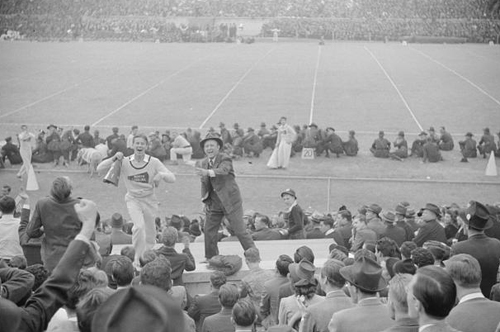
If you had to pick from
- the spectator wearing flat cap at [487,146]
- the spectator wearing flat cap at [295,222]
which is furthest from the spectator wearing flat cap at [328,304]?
the spectator wearing flat cap at [487,146]

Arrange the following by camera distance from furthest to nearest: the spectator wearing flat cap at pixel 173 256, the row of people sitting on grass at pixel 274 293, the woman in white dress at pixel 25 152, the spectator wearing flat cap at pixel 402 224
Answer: the woman in white dress at pixel 25 152 → the spectator wearing flat cap at pixel 402 224 → the spectator wearing flat cap at pixel 173 256 → the row of people sitting on grass at pixel 274 293

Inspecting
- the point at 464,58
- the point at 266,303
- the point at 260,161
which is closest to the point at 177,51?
the point at 464,58

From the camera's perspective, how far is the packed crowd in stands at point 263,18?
5584 cm

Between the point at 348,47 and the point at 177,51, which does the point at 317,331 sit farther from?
the point at 348,47

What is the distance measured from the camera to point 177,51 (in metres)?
47.2

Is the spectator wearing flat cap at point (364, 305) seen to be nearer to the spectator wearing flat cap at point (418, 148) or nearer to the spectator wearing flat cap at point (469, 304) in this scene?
the spectator wearing flat cap at point (469, 304)

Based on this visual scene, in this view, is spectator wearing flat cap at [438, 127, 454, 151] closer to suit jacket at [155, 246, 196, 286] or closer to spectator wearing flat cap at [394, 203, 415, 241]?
spectator wearing flat cap at [394, 203, 415, 241]

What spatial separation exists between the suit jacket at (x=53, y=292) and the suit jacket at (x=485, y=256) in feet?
14.7

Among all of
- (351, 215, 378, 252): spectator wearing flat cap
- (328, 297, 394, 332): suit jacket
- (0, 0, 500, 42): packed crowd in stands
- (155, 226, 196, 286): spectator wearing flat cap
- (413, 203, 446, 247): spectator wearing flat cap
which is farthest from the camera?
(0, 0, 500, 42): packed crowd in stands

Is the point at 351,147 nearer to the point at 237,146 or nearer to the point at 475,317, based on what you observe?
the point at 237,146

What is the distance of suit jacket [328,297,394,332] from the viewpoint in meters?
4.92

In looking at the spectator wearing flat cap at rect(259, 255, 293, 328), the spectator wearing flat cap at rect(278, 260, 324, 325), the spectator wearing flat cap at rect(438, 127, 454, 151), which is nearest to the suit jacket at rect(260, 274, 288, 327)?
the spectator wearing flat cap at rect(259, 255, 293, 328)

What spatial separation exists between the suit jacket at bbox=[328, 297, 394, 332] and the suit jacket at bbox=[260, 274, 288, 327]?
77.1 inches

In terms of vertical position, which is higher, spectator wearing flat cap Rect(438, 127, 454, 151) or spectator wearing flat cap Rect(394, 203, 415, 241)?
spectator wearing flat cap Rect(394, 203, 415, 241)
